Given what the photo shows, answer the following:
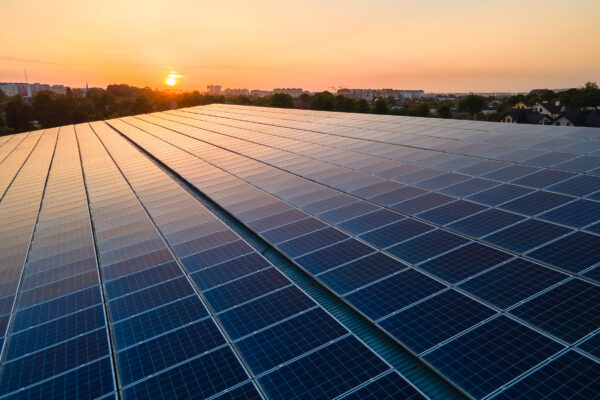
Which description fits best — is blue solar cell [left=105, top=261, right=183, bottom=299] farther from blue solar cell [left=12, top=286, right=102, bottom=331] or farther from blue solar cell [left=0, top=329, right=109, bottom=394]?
blue solar cell [left=0, top=329, right=109, bottom=394]

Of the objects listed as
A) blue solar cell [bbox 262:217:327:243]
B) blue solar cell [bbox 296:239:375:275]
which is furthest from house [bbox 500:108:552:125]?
blue solar cell [bbox 296:239:375:275]

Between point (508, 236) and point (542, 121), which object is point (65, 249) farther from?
point (542, 121)

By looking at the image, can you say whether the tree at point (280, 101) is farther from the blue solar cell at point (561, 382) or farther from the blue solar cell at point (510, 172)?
the blue solar cell at point (561, 382)

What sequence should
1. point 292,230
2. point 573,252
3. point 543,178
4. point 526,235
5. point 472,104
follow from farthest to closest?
point 472,104 < point 543,178 < point 292,230 < point 526,235 < point 573,252

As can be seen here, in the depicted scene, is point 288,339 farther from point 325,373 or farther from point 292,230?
point 292,230

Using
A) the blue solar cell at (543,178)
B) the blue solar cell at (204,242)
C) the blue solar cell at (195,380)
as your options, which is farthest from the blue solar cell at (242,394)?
the blue solar cell at (543,178)

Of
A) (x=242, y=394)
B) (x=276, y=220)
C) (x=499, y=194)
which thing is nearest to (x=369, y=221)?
(x=276, y=220)
